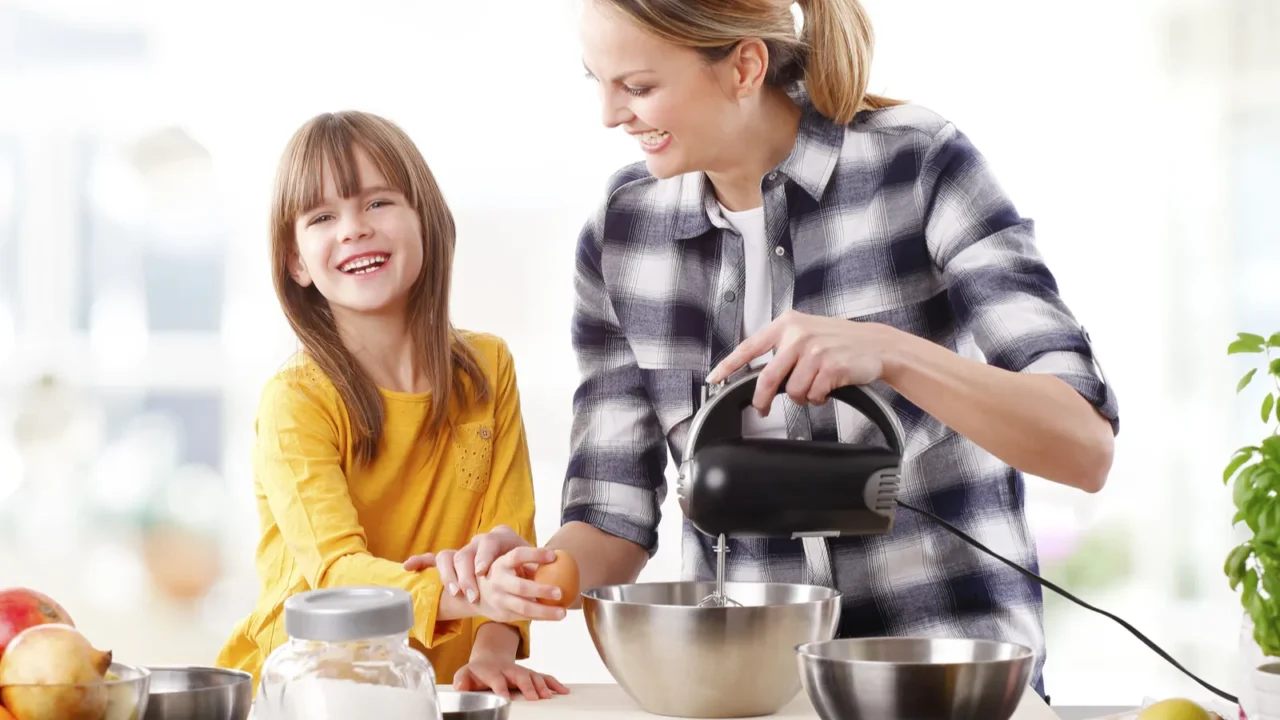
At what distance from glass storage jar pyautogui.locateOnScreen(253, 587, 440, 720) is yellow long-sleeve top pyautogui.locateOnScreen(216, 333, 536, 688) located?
2.41 feet

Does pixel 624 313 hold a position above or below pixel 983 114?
below

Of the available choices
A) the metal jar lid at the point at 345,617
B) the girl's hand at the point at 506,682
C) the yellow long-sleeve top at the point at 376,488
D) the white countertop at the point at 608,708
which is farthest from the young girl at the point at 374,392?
the metal jar lid at the point at 345,617

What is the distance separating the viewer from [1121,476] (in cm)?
326

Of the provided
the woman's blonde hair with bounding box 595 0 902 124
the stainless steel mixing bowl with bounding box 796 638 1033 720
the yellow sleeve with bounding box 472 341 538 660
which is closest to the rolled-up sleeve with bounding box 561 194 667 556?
the yellow sleeve with bounding box 472 341 538 660

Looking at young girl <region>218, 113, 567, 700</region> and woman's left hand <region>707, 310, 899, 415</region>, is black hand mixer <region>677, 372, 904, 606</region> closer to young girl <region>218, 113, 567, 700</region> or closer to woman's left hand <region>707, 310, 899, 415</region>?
woman's left hand <region>707, 310, 899, 415</region>

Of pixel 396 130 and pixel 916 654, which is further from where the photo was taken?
pixel 396 130

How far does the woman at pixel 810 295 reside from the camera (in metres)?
1.34

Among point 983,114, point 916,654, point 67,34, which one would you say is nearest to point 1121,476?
point 983,114

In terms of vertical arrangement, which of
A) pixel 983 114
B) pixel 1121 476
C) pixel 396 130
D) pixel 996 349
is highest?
pixel 983 114

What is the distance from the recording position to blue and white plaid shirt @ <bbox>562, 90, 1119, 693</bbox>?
1430 mm

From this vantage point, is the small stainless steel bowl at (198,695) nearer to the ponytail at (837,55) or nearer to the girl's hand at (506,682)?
the girl's hand at (506,682)

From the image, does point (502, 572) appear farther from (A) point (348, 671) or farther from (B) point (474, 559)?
(A) point (348, 671)

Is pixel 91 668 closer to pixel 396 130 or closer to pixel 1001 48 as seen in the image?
pixel 396 130

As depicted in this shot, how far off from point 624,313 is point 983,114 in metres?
1.95
